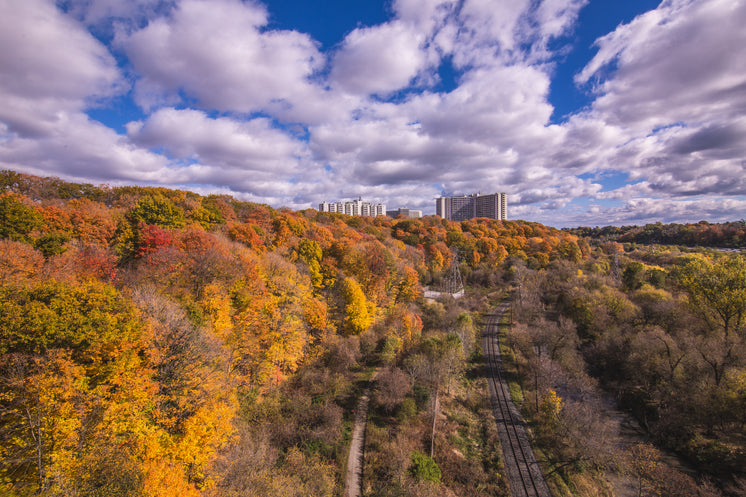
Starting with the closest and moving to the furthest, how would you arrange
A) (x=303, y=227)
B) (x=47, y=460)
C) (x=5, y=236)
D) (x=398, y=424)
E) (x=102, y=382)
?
(x=47, y=460) → (x=102, y=382) → (x=5, y=236) → (x=398, y=424) → (x=303, y=227)

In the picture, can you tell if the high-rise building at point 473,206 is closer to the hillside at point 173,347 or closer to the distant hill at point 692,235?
the distant hill at point 692,235

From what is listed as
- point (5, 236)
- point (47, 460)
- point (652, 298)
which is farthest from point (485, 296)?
point (5, 236)

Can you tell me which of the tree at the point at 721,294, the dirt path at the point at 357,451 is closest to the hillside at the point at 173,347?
the dirt path at the point at 357,451

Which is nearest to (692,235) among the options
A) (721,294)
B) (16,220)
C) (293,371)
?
(721,294)

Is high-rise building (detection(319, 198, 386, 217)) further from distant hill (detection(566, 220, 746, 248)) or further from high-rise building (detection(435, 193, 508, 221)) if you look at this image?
distant hill (detection(566, 220, 746, 248))

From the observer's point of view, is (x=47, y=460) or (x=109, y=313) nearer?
(x=47, y=460)

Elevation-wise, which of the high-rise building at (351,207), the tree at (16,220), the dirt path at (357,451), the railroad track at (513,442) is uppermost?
the high-rise building at (351,207)

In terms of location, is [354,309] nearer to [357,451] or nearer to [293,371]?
[293,371]

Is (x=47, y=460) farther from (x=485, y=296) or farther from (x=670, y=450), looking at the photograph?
(x=485, y=296)

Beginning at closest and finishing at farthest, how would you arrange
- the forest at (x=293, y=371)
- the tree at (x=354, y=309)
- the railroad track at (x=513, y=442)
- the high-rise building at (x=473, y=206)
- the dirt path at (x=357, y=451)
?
1. the forest at (x=293, y=371)
2. the dirt path at (x=357, y=451)
3. the railroad track at (x=513, y=442)
4. the tree at (x=354, y=309)
5. the high-rise building at (x=473, y=206)
